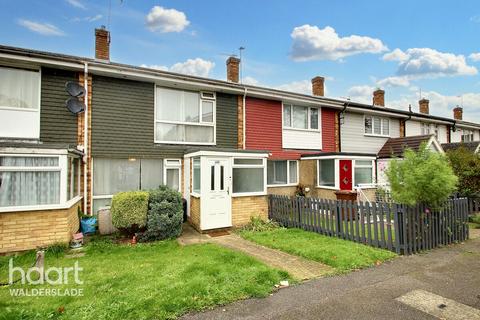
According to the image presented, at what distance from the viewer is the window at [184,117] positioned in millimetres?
10938

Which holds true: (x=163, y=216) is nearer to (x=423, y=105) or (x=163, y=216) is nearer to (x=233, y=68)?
(x=233, y=68)

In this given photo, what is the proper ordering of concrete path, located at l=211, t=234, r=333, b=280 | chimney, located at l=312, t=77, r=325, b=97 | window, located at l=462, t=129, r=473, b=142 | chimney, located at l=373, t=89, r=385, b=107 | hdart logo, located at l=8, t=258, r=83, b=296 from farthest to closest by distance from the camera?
1. window, located at l=462, t=129, r=473, b=142
2. chimney, located at l=373, t=89, r=385, b=107
3. chimney, located at l=312, t=77, r=325, b=97
4. concrete path, located at l=211, t=234, r=333, b=280
5. hdart logo, located at l=8, t=258, r=83, b=296

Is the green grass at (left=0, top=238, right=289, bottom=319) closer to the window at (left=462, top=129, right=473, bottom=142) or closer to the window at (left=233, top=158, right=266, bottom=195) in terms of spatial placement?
the window at (left=233, top=158, right=266, bottom=195)

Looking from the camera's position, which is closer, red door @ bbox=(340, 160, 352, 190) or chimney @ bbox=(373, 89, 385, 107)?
red door @ bbox=(340, 160, 352, 190)

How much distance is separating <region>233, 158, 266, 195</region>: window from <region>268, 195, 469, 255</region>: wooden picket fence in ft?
6.03

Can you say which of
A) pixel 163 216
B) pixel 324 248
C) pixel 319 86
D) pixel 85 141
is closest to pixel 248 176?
pixel 163 216

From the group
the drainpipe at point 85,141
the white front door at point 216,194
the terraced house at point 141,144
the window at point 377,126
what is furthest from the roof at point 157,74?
the white front door at point 216,194

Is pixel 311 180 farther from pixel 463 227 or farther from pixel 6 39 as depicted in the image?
pixel 6 39

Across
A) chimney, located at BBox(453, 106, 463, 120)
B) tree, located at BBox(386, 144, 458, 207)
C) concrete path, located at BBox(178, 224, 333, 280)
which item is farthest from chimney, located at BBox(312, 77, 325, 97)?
chimney, located at BBox(453, 106, 463, 120)

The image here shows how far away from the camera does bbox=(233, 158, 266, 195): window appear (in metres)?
10.0

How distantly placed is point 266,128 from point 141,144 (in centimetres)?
613

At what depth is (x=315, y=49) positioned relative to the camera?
69.8 ft

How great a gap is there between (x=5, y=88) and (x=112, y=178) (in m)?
4.39

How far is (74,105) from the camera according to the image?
Result: 9125mm
